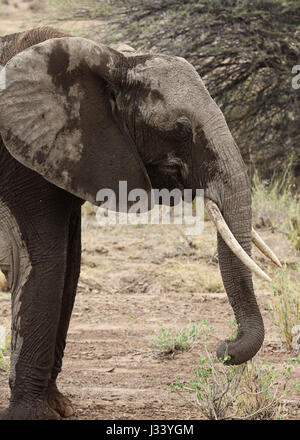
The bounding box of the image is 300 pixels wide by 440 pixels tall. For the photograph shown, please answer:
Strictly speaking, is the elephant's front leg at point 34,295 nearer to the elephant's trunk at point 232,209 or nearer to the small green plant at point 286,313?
the elephant's trunk at point 232,209

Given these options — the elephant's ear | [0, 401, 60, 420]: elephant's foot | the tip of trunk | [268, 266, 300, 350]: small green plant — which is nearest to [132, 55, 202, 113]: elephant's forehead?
the elephant's ear

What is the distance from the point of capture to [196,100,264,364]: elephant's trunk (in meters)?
4.38

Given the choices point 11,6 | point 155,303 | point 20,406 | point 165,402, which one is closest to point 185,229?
point 155,303

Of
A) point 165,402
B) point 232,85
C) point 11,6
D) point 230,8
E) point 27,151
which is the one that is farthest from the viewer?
point 11,6

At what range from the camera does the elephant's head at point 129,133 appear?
14.2 ft

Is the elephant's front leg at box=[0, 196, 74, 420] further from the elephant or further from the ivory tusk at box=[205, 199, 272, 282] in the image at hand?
the ivory tusk at box=[205, 199, 272, 282]

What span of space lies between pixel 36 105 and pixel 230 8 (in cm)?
765

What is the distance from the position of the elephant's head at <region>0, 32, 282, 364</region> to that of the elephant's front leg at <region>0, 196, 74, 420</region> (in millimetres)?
280

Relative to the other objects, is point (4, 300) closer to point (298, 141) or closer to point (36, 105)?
point (36, 105)

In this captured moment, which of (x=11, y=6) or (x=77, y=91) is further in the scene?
(x=11, y=6)

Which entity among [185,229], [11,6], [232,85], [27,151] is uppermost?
[27,151]

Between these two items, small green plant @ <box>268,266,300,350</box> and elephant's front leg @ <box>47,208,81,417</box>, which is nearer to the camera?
elephant's front leg @ <box>47,208,81,417</box>

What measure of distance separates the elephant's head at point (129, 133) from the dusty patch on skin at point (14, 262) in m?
0.38

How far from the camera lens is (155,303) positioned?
8.14 metres
